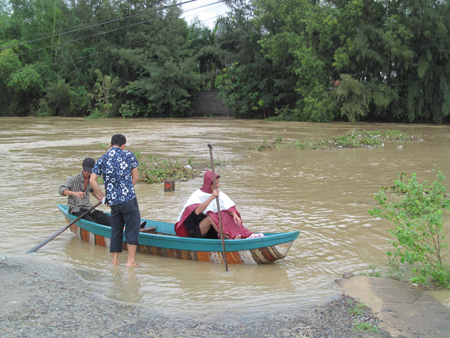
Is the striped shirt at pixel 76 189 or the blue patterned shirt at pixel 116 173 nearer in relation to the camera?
the blue patterned shirt at pixel 116 173

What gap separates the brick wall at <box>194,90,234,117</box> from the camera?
39256 millimetres

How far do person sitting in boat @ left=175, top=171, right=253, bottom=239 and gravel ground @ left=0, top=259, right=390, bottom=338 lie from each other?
167cm

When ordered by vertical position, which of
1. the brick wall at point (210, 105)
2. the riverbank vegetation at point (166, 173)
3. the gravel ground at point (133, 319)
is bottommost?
the gravel ground at point (133, 319)

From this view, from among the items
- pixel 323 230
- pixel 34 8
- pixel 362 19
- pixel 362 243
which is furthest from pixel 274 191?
pixel 34 8

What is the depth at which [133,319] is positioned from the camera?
3834mm

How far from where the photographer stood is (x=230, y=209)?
571 cm

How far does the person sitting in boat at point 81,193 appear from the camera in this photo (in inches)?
245

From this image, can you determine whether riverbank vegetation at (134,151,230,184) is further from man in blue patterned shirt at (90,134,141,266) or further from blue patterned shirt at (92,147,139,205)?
blue patterned shirt at (92,147,139,205)

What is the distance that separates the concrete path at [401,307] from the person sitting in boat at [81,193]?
3.84 m

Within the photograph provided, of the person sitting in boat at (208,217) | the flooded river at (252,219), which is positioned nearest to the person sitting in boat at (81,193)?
the flooded river at (252,219)

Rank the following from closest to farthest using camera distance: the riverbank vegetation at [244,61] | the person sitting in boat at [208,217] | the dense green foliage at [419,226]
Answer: the dense green foliage at [419,226]
the person sitting in boat at [208,217]
the riverbank vegetation at [244,61]

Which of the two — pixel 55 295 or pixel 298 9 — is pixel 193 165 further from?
pixel 298 9

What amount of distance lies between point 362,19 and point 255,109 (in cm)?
1074

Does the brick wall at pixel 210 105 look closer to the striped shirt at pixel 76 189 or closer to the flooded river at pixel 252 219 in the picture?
the flooded river at pixel 252 219
